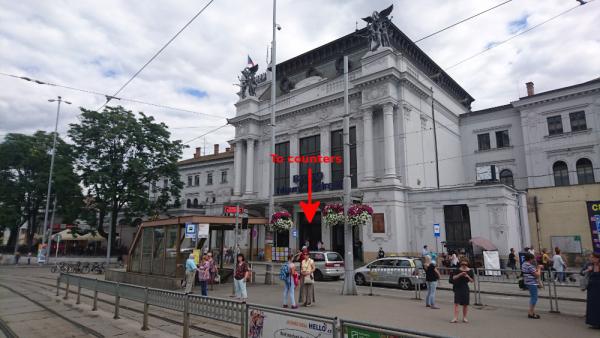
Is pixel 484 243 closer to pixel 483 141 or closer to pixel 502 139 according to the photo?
pixel 502 139

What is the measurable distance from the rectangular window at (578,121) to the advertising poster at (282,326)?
3937 centimetres

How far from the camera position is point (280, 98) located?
1641 inches

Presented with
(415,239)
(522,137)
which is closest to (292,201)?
(415,239)

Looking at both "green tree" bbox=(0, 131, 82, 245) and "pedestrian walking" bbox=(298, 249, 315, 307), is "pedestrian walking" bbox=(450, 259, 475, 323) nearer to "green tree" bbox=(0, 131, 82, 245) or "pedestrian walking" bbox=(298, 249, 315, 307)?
"pedestrian walking" bbox=(298, 249, 315, 307)

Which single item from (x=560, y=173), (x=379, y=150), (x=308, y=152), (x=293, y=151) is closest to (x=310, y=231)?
(x=308, y=152)

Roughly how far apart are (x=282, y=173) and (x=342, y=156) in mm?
7787

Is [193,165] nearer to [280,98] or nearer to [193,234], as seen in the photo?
[280,98]

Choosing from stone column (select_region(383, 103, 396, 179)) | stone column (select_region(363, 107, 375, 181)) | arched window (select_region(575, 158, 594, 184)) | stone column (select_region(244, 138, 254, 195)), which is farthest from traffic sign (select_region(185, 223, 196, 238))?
arched window (select_region(575, 158, 594, 184))

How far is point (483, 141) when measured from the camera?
42.2 m

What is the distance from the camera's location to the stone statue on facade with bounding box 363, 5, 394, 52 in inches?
1310

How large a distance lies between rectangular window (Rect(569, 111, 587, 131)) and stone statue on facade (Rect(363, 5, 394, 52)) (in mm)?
18513

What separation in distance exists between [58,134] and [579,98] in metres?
55.6

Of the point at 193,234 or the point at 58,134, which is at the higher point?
the point at 58,134

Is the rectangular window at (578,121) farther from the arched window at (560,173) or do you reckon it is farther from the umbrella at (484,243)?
the umbrella at (484,243)
